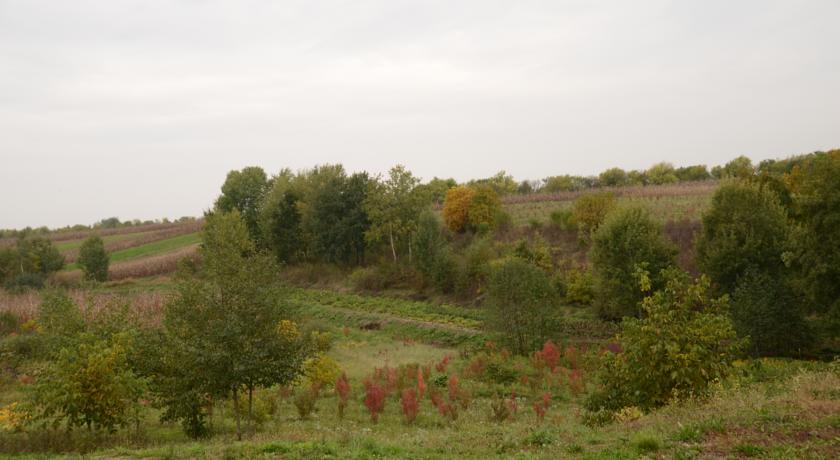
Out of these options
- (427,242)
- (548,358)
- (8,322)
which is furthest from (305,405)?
(427,242)

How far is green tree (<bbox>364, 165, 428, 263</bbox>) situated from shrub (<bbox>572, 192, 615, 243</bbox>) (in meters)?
14.6

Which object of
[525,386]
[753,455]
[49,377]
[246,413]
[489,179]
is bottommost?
[525,386]

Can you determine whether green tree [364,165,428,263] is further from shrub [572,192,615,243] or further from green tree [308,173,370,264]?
shrub [572,192,615,243]

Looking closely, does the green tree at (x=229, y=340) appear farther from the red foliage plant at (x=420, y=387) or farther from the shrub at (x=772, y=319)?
the shrub at (x=772, y=319)

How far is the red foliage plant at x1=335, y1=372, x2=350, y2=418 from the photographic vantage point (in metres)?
20.2

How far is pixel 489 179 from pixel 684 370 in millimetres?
83852

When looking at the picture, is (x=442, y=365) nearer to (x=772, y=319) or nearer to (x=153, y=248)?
(x=772, y=319)

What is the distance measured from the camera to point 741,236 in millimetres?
28984

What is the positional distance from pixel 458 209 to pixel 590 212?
43.3ft

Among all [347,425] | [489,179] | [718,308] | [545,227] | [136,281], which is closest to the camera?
[718,308]

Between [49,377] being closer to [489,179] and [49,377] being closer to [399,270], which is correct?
[399,270]

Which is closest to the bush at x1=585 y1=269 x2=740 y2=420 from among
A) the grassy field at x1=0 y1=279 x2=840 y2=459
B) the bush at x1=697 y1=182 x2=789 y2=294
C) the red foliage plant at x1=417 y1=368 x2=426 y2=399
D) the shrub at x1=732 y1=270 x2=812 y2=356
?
the grassy field at x1=0 y1=279 x2=840 y2=459

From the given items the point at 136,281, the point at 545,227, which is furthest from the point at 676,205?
the point at 136,281

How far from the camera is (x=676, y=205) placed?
5156 cm
